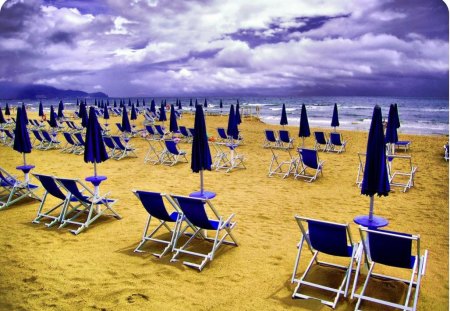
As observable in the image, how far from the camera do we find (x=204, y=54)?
9352mm

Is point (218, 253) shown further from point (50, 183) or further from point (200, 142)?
point (50, 183)

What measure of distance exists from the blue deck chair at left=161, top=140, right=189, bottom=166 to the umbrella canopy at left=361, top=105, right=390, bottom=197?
669 cm

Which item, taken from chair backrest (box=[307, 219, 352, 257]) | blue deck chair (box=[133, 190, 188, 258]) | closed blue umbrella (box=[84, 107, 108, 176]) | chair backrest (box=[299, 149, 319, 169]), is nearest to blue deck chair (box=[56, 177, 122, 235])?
closed blue umbrella (box=[84, 107, 108, 176])

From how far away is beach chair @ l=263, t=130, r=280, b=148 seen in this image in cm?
1259

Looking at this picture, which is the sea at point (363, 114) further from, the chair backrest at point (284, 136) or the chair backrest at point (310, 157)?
the chair backrest at point (284, 136)

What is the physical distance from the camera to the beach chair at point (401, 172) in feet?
23.6

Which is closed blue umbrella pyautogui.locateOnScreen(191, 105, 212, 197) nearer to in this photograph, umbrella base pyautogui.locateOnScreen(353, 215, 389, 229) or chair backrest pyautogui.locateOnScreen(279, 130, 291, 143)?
umbrella base pyautogui.locateOnScreen(353, 215, 389, 229)

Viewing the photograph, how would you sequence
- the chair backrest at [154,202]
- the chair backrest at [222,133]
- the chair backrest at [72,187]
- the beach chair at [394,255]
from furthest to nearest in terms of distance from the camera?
the chair backrest at [222,133] → the chair backrest at [72,187] → the chair backrest at [154,202] → the beach chair at [394,255]

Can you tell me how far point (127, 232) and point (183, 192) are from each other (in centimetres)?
231

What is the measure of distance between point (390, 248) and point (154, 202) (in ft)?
7.99

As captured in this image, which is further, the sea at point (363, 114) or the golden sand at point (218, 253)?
the sea at point (363, 114)

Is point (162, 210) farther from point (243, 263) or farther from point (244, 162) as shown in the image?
point (244, 162)

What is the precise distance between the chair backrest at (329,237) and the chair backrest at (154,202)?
1.67 metres

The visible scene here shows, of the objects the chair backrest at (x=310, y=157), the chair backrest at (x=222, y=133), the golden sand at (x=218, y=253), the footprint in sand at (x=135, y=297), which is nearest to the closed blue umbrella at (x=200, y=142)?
the golden sand at (x=218, y=253)
